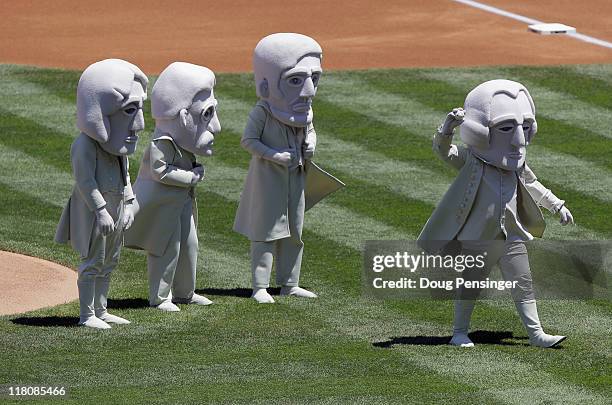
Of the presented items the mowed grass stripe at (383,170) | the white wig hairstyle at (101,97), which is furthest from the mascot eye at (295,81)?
the mowed grass stripe at (383,170)

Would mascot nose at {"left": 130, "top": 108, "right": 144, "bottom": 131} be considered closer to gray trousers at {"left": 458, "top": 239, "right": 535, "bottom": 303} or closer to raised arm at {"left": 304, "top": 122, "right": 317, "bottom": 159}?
raised arm at {"left": 304, "top": 122, "right": 317, "bottom": 159}

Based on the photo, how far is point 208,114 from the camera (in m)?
12.3

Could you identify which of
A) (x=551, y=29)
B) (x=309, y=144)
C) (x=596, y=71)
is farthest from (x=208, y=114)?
(x=551, y=29)

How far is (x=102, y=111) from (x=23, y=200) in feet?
16.3

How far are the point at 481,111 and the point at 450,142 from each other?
310mm

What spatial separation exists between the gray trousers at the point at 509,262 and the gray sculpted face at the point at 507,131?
550mm

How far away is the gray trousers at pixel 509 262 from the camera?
11375mm

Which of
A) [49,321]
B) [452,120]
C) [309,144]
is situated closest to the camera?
[452,120]

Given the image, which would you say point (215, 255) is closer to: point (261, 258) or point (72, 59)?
point (261, 258)

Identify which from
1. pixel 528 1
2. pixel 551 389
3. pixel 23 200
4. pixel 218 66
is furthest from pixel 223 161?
pixel 528 1

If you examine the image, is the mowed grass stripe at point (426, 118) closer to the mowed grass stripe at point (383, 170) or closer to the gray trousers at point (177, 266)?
the mowed grass stripe at point (383, 170)

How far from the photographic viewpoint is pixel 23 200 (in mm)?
16109

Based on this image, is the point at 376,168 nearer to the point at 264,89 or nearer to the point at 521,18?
the point at 264,89

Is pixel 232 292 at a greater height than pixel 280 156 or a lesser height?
lesser
